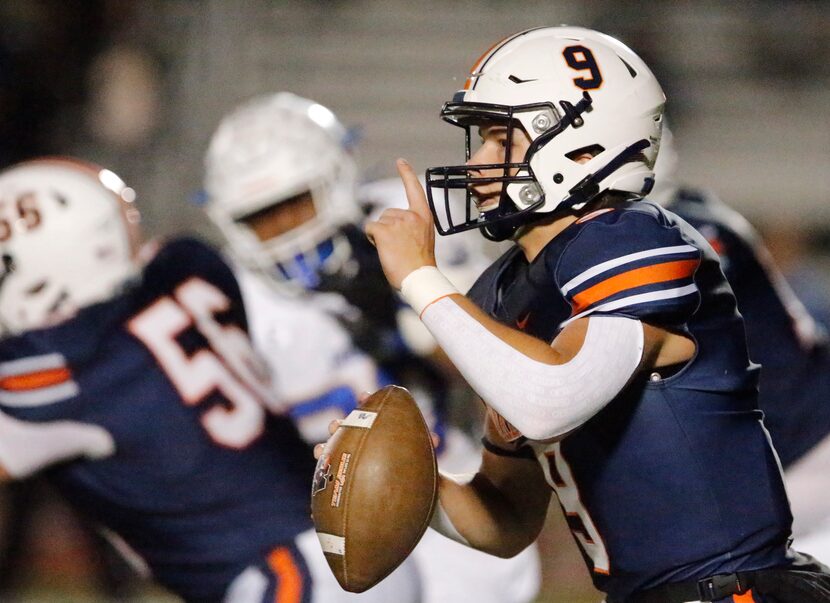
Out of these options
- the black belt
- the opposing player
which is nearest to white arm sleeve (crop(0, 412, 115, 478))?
the opposing player

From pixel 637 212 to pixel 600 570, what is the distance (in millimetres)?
671

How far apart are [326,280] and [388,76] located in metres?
4.81

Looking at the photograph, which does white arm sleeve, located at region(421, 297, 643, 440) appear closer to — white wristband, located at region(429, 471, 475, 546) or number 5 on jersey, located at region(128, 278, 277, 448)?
white wristband, located at region(429, 471, 475, 546)

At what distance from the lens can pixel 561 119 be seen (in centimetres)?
225

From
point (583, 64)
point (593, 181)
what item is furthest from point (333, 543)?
point (583, 64)

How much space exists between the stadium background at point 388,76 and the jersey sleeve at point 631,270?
6319mm

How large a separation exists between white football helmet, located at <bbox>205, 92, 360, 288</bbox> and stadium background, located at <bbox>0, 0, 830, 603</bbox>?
→ 124 inches

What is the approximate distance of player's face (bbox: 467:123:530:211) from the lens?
2.31m

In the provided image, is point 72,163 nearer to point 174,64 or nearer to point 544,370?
point 544,370

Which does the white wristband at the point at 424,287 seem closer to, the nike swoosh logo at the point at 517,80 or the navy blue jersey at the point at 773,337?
the nike swoosh logo at the point at 517,80

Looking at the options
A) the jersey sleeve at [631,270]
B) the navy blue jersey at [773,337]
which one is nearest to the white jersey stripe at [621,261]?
the jersey sleeve at [631,270]

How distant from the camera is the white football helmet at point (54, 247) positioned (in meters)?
3.53

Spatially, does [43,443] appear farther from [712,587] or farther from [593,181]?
[712,587]

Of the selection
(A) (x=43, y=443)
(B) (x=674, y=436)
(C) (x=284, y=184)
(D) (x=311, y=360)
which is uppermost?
(B) (x=674, y=436)
